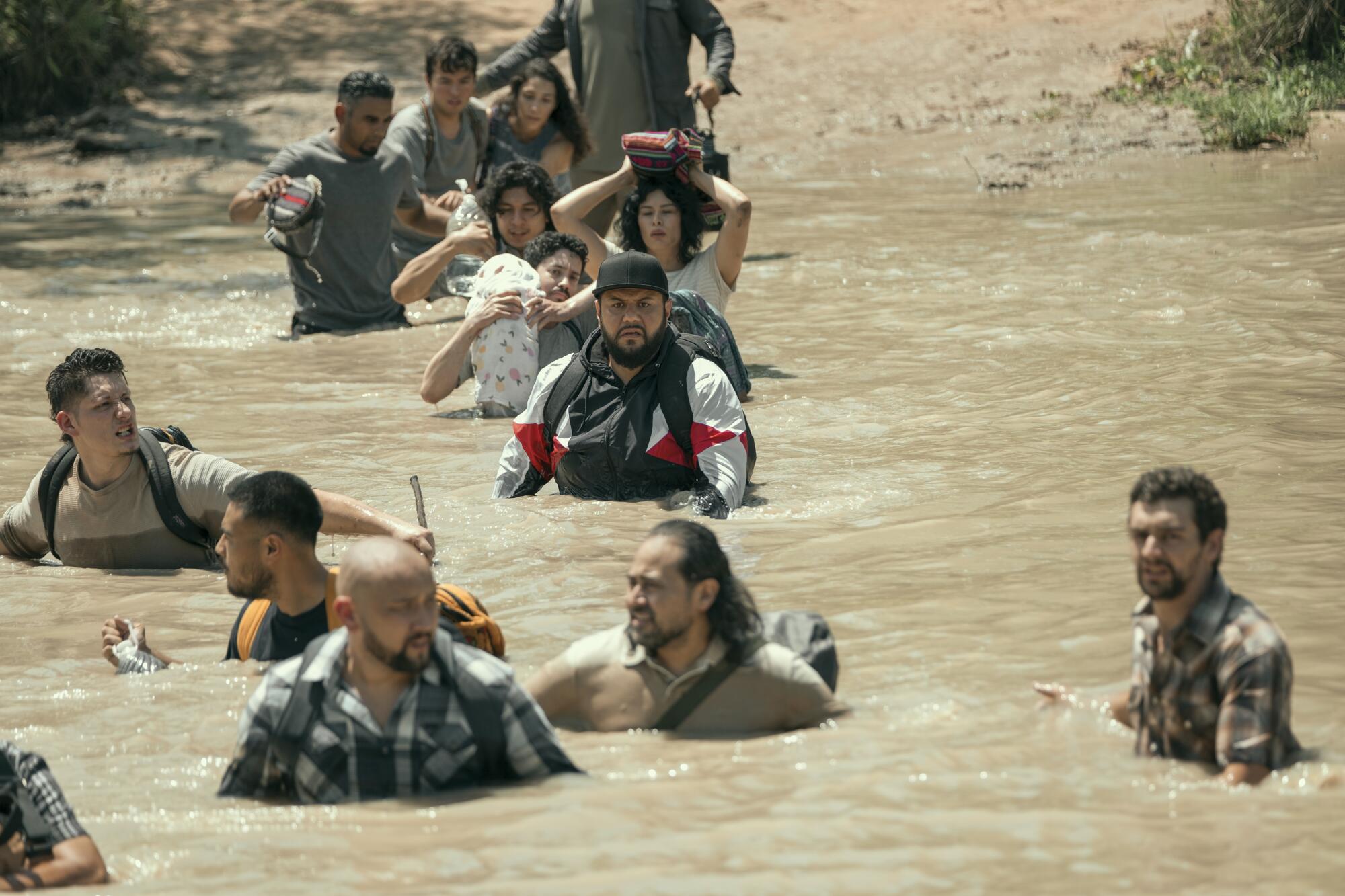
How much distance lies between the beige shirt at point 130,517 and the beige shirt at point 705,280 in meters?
2.98

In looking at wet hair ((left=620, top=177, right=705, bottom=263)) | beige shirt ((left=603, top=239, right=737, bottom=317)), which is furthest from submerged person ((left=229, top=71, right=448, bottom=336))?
beige shirt ((left=603, top=239, right=737, bottom=317))

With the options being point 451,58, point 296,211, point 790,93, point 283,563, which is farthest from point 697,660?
point 790,93

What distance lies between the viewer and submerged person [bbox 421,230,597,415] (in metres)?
9.08

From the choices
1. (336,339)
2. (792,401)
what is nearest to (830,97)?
(336,339)

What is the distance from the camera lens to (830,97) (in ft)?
64.3

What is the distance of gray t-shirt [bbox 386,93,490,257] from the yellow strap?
623 cm

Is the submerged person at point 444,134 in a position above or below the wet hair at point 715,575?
above

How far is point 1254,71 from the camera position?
18.0m

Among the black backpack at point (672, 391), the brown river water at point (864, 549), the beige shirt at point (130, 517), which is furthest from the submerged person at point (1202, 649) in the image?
the beige shirt at point (130, 517)

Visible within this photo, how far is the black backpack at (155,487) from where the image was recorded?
705cm

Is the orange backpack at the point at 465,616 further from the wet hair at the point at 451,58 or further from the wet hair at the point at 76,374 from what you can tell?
the wet hair at the point at 451,58

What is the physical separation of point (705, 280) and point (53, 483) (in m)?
3.54

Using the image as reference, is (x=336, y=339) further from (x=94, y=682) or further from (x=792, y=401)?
(x=94, y=682)

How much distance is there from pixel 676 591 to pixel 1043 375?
516cm
